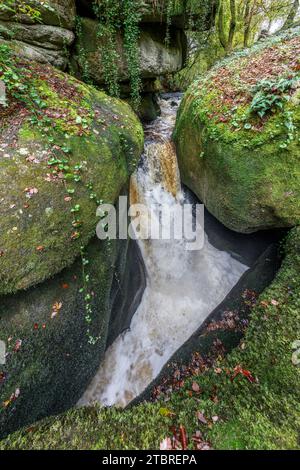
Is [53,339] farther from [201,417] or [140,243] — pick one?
[140,243]

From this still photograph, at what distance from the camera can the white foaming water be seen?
401 centimetres

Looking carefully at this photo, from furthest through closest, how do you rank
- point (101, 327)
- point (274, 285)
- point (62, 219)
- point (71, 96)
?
point (71, 96), point (101, 327), point (274, 285), point (62, 219)

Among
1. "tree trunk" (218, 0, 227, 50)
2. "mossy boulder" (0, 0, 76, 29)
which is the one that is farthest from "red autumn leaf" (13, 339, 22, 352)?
"tree trunk" (218, 0, 227, 50)

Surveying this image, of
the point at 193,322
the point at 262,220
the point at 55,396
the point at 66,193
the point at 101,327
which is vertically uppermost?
the point at 66,193

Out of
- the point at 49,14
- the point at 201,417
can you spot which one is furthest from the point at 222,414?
the point at 49,14

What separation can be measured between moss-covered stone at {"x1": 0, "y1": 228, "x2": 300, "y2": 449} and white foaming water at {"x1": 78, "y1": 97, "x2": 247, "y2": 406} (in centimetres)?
197

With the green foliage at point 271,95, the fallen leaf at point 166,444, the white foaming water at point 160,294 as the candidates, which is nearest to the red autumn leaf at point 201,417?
the fallen leaf at point 166,444

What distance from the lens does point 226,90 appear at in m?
4.44

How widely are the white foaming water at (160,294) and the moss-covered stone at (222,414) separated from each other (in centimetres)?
197

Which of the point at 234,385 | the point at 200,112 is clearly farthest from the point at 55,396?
the point at 200,112

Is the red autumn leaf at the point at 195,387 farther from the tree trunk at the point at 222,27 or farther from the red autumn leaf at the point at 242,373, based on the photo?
the tree trunk at the point at 222,27

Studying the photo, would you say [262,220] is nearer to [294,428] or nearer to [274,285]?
[274,285]
